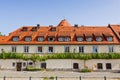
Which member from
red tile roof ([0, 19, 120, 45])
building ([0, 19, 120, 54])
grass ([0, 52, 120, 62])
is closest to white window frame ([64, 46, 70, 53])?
building ([0, 19, 120, 54])

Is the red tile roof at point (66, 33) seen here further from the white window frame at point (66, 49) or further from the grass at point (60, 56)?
the grass at point (60, 56)

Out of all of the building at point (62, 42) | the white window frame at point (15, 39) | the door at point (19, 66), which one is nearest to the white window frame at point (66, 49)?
the building at point (62, 42)

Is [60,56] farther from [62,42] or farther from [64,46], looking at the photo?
[62,42]

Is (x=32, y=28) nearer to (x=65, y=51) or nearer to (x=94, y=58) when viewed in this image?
(x=65, y=51)

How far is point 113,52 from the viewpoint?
4281cm

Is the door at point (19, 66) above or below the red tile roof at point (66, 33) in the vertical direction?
below

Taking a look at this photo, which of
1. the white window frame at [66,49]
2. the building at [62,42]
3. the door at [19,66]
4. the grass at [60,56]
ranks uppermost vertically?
the building at [62,42]

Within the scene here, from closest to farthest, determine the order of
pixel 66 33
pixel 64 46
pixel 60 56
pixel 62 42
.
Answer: pixel 60 56, pixel 64 46, pixel 62 42, pixel 66 33

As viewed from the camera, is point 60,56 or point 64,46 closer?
point 60,56

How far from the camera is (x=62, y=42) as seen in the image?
143ft

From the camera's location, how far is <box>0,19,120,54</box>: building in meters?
43.2

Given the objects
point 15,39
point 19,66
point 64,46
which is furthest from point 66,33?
point 19,66

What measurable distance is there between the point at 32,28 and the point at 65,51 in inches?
427

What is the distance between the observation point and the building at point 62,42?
43.2 metres
